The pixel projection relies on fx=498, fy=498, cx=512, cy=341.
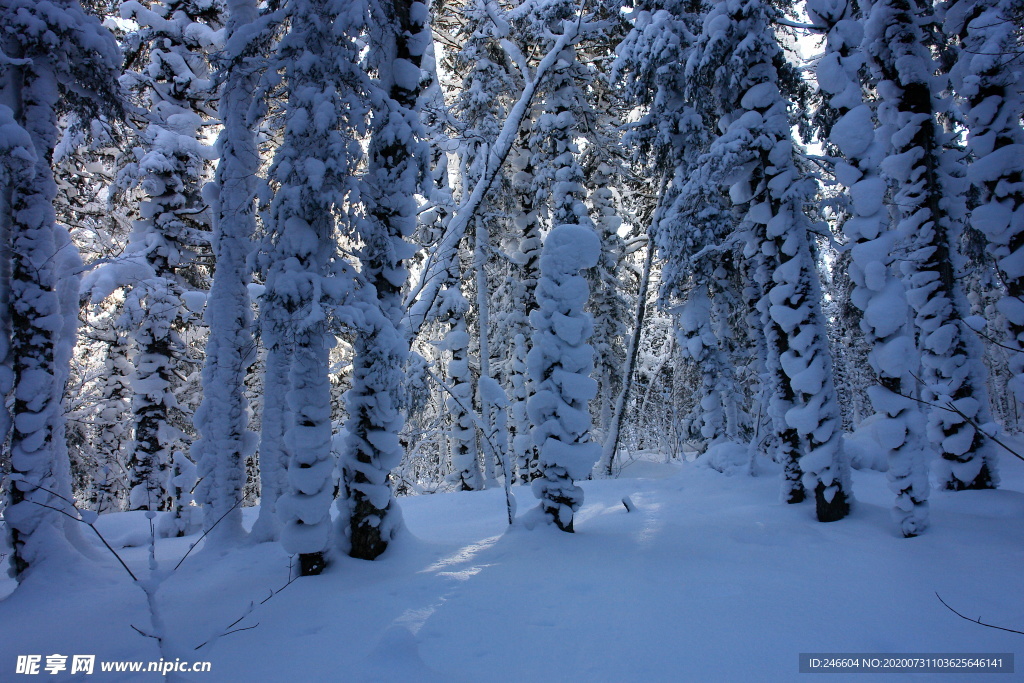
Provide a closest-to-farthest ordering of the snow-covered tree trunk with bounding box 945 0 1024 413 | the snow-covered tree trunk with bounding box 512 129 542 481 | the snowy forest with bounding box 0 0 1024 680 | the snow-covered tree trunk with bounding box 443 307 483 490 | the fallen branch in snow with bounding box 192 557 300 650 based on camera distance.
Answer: the fallen branch in snow with bounding box 192 557 300 650 < the snowy forest with bounding box 0 0 1024 680 < the snow-covered tree trunk with bounding box 945 0 1024 413 < the snow-covered tree trunk with bounding box 443 307 483 490 < the snow-covered tree trunk with bounding box 512 129 542 481

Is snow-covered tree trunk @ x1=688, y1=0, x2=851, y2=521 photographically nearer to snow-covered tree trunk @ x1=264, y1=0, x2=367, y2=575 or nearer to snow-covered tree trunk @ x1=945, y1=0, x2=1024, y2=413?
snow-covered tree trunk @ x1=945, y1=0, x2=1024, y2=413

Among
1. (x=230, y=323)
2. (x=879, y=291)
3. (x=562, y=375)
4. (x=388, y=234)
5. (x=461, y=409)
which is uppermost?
(x=388, y=234)

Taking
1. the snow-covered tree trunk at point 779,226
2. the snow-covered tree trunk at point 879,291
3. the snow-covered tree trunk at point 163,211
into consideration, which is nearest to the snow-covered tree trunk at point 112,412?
the snow-covered tree trunk at point 163,211

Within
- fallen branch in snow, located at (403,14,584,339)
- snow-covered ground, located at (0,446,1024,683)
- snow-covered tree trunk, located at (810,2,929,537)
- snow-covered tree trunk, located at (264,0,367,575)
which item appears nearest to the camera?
snow-covered ground, located at (0,446,1024,683)

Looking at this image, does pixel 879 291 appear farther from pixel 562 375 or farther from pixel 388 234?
pixel 388 234

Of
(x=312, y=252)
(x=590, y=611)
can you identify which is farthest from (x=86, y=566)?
(x=590, y=611)

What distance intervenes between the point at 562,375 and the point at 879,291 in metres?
3.79

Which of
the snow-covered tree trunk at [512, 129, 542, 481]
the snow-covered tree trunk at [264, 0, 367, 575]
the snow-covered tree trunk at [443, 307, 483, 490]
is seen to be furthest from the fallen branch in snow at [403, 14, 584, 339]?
the snow-covered tree trunk at [512, 129, 542, 481]

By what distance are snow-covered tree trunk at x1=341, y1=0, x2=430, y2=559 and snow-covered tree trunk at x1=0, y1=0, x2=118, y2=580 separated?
3525 mm

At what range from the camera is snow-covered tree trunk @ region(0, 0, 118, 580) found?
18.3ft

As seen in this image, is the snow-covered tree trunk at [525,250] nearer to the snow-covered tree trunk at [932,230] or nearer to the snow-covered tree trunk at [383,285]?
the snow-covered tree trunk at [383,285]

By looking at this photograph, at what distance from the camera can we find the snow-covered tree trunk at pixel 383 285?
5.47 m

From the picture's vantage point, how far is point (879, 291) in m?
5.70

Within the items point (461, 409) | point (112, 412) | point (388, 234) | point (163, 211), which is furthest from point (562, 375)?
point (112, 412)
